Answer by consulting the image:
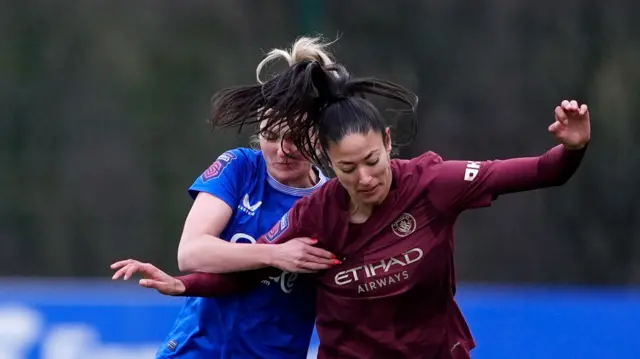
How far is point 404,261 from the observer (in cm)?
338

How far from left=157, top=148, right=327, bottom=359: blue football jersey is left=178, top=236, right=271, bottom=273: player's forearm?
0.16 meters

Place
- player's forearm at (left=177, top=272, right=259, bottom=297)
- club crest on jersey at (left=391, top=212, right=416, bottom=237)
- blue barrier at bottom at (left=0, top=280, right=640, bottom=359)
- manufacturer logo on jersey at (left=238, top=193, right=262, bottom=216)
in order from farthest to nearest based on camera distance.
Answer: blue barrier at bottom at (left=0, top=280, right=640, bottom=359) → manufacturer logo on jersey at (left=238, top=193, right=262, bottom=216) → player's forearm at (left=177, top=272, right=259, bottom=297) → club crest on jersey at (left=391, top=212, right=416, bottom=237)

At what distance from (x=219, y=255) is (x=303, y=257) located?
309 mm

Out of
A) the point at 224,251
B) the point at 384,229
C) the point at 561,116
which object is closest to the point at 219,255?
the point at 224,251

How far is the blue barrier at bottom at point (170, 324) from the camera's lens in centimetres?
580

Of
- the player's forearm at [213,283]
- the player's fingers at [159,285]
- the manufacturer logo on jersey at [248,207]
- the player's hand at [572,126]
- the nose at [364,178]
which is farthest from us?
the manufacturer logo on jersey at [248,207]

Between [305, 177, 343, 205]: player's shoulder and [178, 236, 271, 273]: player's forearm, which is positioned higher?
[305, 177, 343, 205]: player's shoulder

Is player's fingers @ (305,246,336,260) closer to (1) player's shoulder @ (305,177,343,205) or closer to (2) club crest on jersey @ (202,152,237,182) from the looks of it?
(1) player's shoulder @ (305,177,343,205)

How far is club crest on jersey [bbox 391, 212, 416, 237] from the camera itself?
3.41 meters

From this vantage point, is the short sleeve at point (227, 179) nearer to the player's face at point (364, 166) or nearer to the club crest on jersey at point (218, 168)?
the club crest on jersey at point (218, 168)

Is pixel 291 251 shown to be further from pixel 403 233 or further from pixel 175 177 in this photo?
pixel 175 177

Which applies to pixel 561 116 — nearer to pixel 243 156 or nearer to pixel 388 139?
pixel 388 139

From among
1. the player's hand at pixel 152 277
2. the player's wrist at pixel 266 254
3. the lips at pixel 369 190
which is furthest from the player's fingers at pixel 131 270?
the lips at pixel 369 190

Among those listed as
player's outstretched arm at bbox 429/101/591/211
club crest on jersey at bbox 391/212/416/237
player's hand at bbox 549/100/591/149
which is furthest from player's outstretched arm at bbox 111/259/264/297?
player's hand at bbox 549/100/591/149
